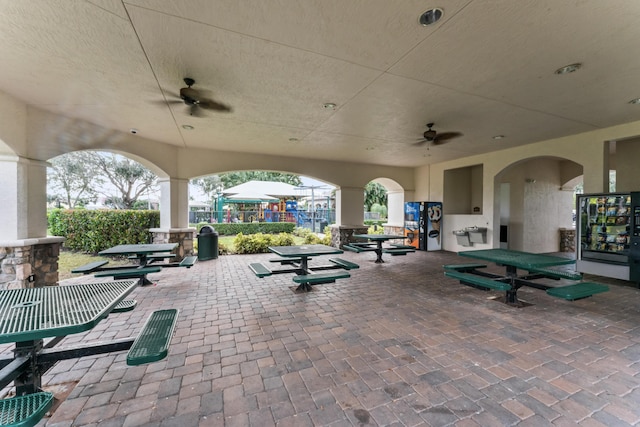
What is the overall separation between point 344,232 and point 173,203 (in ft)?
17.9

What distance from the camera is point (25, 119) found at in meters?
4.33

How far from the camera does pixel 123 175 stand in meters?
14.0

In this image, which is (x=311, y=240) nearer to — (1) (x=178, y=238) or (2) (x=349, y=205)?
(2) (x=349, y=205)

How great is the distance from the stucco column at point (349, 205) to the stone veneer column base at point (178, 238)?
4.82 metres

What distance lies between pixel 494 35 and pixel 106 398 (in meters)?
4.69

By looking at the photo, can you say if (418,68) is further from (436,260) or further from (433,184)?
(433,184)

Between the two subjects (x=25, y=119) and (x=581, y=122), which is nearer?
(x=25, y=119)

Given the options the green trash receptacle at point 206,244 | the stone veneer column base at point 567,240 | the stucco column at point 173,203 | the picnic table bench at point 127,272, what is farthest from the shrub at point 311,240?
the stone veneer column base at point 567,240

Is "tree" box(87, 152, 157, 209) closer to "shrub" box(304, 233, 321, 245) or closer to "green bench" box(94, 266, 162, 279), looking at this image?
"shrub" box(304, 233, 321, 245)

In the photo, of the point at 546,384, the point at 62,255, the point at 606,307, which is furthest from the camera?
the point at 62,255

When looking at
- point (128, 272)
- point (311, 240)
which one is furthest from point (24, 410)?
point (311, 240)

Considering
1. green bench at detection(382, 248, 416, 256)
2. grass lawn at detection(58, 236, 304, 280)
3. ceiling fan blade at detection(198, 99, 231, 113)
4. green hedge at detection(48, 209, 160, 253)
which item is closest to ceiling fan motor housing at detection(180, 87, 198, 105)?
ceiling fan blade at detection(198, 99, 231, 113)

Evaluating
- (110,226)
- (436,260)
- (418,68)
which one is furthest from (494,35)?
(110,226)

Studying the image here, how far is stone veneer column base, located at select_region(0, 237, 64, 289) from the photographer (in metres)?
4.06
